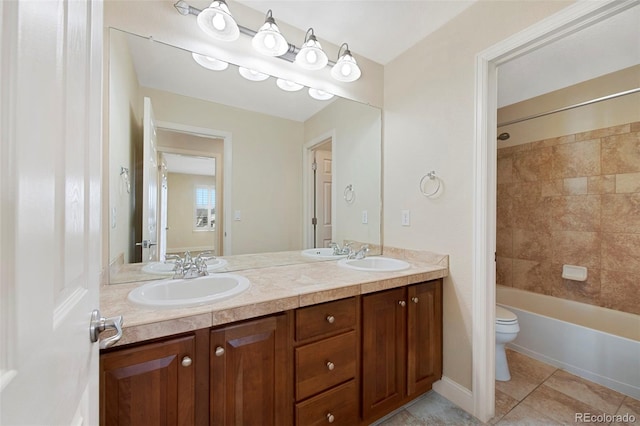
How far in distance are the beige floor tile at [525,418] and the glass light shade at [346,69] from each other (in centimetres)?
237

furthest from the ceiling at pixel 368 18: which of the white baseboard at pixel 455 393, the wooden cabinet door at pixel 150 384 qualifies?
the white baseboard at pixel 455 393

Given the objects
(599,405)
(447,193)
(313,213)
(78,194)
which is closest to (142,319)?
(78,194)

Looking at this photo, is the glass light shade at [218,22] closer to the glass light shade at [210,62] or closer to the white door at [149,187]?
the glass light shade at [210,62]

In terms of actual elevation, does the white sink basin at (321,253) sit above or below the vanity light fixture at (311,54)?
below

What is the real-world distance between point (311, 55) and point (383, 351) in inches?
73.5

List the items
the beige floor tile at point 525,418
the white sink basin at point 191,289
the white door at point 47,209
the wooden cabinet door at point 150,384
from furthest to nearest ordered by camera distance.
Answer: the beige floor tile at point 525,418 < the white sink basin at point 191,289 < the wooden cabinet door at point 150,384 < the white door at point 47,209

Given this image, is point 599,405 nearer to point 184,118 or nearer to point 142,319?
point 142,319

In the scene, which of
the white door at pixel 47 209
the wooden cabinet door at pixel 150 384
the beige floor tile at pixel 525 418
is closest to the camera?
the white door at pixel 47 209

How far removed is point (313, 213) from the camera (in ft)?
6.55

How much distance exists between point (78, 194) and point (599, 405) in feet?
9.06

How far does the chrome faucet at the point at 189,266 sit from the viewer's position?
54.4 inches

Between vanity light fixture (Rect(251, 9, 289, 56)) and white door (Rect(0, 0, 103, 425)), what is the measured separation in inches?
45.1

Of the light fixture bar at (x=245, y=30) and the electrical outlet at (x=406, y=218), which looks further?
the electrical outlet at (x=406, y=218)

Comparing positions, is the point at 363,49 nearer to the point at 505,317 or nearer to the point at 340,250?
the point at 340,250
